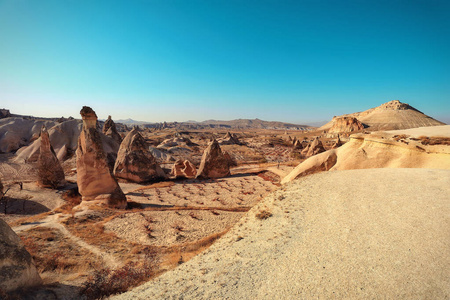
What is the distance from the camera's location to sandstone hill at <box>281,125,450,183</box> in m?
7.76

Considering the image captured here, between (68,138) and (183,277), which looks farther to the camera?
(68,138)

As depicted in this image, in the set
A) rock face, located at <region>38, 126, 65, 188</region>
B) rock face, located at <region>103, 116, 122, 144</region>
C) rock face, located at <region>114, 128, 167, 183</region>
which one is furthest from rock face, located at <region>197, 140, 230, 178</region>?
rock face, located at <region>103, 116, 122, 144</region>

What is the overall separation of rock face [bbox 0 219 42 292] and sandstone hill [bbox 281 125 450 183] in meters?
9.52

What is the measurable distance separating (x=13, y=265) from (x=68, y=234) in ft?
15.2

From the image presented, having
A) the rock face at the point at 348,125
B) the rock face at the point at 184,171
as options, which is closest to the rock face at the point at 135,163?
the rock face at the point at 184,171

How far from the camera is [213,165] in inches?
849

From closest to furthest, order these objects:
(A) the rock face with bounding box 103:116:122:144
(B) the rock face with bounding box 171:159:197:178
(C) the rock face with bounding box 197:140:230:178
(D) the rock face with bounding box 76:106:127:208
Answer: (D) the rock face with bounding box 76:106:127:208
(C) the rock face with bounding box 197:140:230:178
(B) the rock face with bounding box 171:159:197:178
(A) the rock face with bounding box 103:116:122:144

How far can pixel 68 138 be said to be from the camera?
3469 centimetres

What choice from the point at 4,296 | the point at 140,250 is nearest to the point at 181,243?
the point at 140,250

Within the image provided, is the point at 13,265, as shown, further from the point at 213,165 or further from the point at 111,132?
the point at 111,132

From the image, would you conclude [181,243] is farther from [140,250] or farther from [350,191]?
[350,191]

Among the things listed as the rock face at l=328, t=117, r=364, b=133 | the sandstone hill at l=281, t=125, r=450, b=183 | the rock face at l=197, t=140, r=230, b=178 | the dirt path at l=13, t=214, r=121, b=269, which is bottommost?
the dirt path at l=13, t=214, r=121, b=269

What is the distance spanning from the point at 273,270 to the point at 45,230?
9540mm

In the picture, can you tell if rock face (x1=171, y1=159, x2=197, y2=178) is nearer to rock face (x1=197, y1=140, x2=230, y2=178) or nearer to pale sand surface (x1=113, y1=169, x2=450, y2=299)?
rock face (x1=197, y1=140, x2=230, y2=178)
